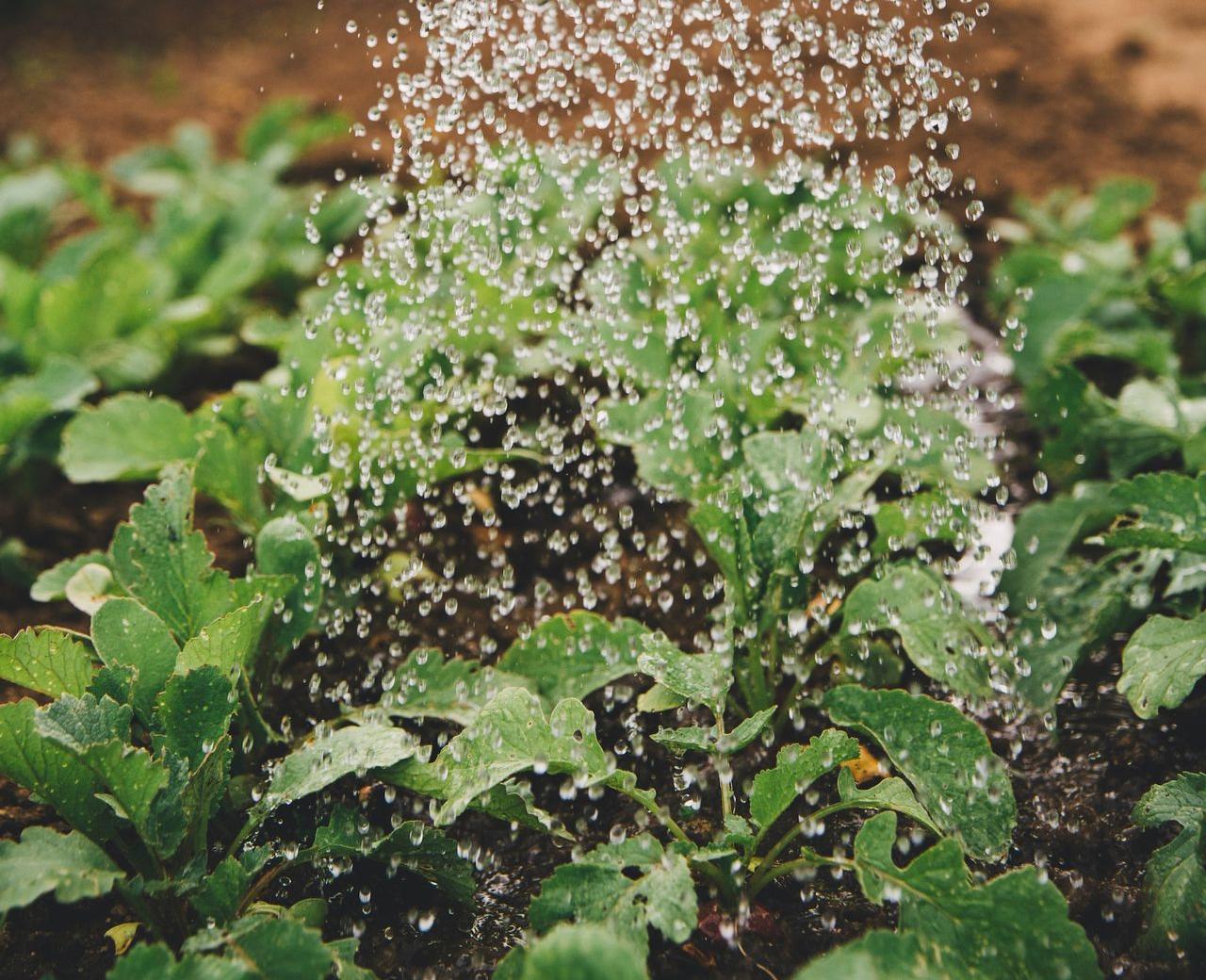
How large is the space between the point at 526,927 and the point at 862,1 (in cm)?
199

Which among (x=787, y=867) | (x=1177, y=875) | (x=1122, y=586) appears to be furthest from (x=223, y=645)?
(x=1122, y=586)

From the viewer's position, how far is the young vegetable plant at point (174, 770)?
3.35 feet

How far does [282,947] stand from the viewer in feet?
3.26

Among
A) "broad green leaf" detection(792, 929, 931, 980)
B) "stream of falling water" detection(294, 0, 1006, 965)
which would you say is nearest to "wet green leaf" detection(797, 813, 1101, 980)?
"broad green leaf" detection(792, 929, 931, 980)

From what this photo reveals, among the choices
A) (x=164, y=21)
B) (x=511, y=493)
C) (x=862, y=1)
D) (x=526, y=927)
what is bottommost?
(x=526, y=927)

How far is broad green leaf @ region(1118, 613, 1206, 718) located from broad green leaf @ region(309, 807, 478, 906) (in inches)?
30.9

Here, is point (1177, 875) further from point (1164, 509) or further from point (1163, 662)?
point (1164, 509)

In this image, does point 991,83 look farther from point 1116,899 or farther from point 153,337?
point 1116,899

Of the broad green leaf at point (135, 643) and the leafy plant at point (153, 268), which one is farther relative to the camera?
the leafy plant at point (153, 268)

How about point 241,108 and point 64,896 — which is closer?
point 64,896

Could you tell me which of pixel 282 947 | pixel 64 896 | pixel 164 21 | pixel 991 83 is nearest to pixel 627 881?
pixel 282 947

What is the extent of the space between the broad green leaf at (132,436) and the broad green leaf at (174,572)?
28cm

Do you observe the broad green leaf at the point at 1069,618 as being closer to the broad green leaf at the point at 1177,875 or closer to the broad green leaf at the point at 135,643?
the broad green leaf at the point at 1177,875

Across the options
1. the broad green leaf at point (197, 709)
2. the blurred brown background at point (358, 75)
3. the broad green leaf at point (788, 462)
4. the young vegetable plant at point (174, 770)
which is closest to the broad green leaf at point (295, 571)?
the young vegetable plant at point (174, 770)
